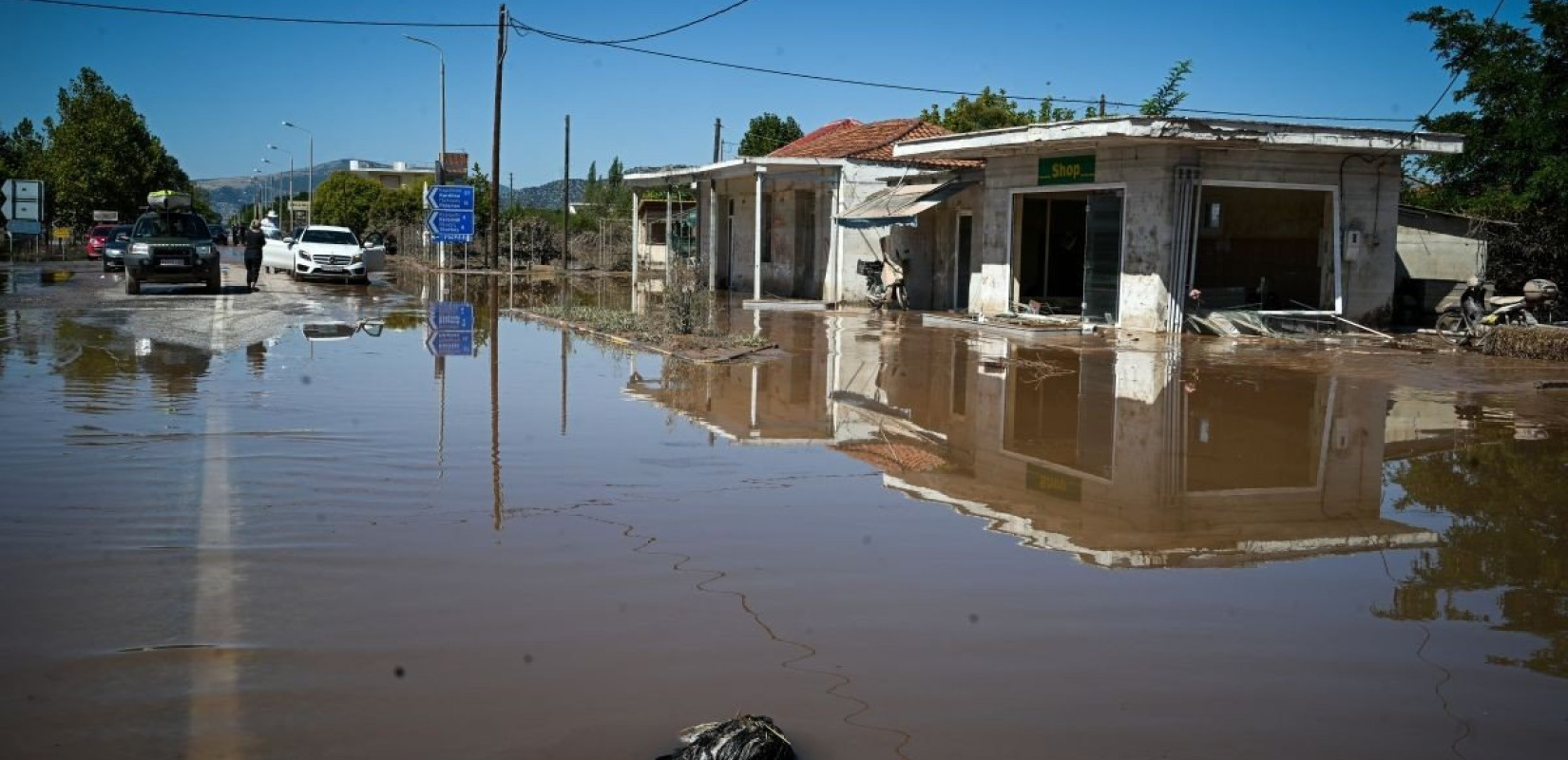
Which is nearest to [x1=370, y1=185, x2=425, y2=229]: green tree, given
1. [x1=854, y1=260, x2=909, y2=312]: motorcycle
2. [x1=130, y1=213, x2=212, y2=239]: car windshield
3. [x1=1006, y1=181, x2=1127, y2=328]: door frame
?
[x1=130, y1=213, x2=212, y2=239]: car windshield

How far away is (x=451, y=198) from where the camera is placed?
39.7 metres

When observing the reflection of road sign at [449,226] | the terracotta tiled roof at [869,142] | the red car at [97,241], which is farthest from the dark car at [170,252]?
the red car at [97,241]

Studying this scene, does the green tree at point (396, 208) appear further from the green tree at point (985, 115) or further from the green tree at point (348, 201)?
the green tree at point (985, 115)

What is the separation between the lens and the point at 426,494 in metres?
8.63

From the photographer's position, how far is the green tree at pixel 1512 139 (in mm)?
26344

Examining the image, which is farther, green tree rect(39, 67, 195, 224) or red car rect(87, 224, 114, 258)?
green tree rect(39, 67, 195, 224)

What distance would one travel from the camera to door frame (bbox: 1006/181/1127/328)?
23.7 metres

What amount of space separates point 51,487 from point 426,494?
2484 millimetres

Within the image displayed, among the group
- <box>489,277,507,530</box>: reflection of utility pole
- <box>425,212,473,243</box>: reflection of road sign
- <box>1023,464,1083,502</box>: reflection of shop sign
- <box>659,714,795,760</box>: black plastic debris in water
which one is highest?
<box>425,212,473,243</box>: reflection of road sign

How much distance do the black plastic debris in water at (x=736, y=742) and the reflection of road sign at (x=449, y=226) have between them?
36.7 metres

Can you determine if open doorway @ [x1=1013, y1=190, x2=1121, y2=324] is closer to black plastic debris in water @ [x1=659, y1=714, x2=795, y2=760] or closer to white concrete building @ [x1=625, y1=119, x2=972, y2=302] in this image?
white concrete building @ [x1=625, y1=119, x2=972, y2=302]

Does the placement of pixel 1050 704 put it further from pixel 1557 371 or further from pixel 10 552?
pixel 1557 371

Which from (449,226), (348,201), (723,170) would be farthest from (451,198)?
(348,201)

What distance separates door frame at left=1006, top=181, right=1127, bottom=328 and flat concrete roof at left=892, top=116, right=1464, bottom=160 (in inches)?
33.1
